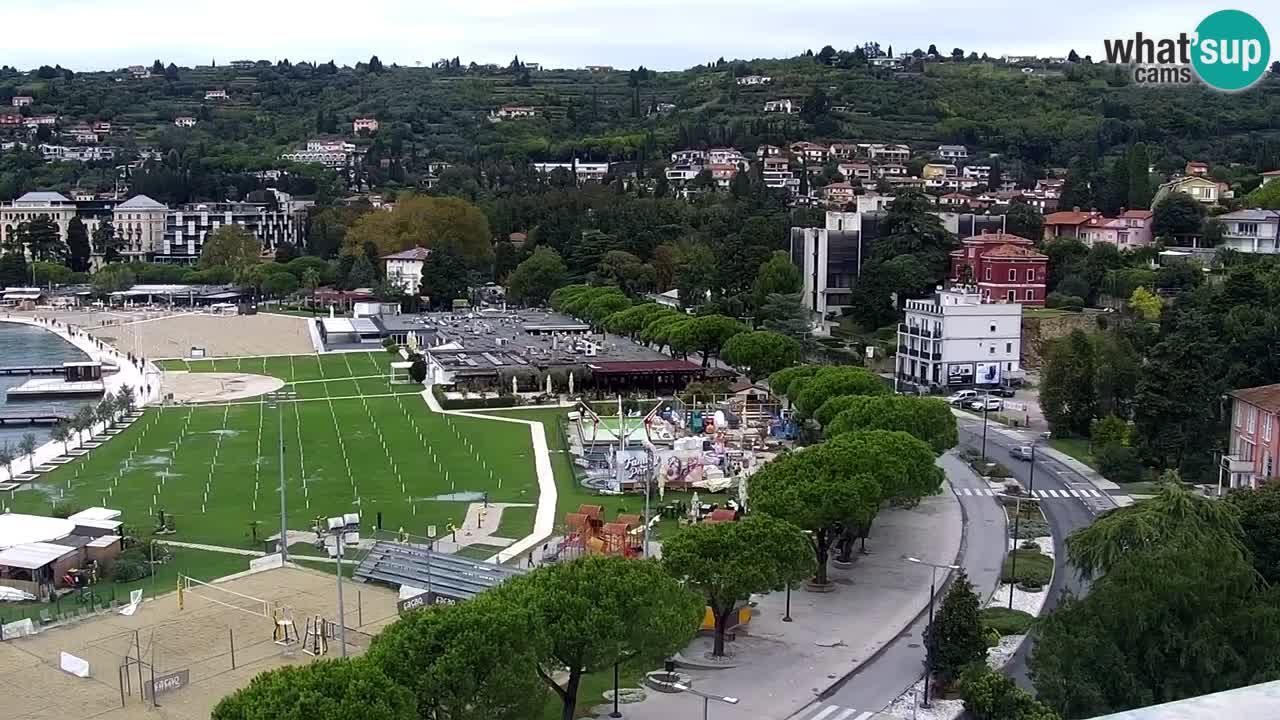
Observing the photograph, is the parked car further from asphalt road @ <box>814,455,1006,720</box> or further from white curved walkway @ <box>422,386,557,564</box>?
white curved walkway @ <box>422,386,557,564</box>

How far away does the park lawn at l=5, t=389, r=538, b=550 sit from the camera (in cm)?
3253

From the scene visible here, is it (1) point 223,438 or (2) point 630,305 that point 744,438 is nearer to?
(1) point 223,438

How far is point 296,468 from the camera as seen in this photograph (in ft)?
126

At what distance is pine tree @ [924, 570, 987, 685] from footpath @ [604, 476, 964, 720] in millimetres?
1726

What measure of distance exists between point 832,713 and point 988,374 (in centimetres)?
3731

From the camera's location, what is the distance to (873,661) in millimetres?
22500

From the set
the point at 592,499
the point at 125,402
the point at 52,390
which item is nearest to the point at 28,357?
the point at 52,390

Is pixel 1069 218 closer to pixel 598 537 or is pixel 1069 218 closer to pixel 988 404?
pixel 988 404

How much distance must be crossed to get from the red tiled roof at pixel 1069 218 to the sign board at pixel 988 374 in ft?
78.4

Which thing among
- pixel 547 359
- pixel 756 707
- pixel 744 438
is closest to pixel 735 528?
pixel 756 707

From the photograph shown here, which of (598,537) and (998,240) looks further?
(998,240)

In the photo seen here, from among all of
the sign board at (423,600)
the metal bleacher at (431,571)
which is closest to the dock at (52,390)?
the metal bleacher at (431,571)

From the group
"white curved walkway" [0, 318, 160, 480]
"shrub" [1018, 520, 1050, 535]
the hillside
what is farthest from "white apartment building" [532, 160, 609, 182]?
"shrub" [1018, 520, 1050, 535]

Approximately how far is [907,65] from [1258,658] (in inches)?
6208
